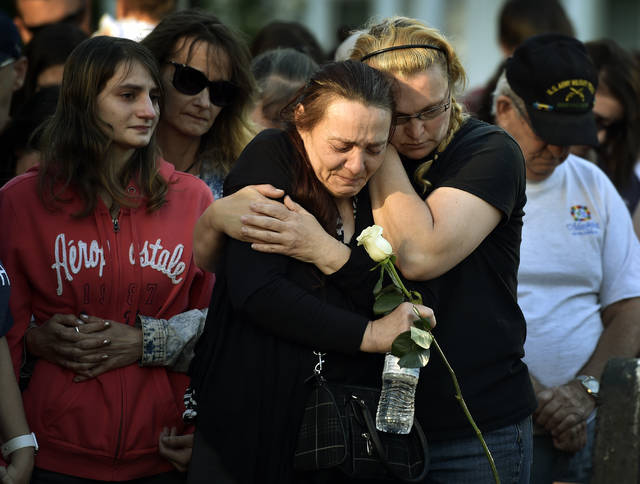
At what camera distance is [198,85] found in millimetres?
3721

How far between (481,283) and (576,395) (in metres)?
1.23

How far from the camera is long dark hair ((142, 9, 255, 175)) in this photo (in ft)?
12.3

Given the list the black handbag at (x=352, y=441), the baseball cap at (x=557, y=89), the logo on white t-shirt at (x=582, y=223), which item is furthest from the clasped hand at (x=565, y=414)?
the black handbag at (x=352, y=441)

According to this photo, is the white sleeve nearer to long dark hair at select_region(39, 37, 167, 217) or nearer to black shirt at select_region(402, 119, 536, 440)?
black shirt at select_region(402, 119, 536, 440)

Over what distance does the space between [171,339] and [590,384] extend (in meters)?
1.78

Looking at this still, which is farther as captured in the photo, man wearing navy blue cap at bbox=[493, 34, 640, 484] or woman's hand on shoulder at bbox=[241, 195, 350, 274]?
man wearing navy blue cap at bbox=[493, 34, 640, 484]

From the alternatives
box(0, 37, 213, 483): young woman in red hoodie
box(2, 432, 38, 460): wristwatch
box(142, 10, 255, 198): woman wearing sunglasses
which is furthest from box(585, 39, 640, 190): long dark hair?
box(2, 432, 38, 460): wristwatch

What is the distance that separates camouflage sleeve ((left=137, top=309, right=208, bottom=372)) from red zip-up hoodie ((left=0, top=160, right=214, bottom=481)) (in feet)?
0.20

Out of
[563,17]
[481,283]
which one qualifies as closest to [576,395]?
[481,283]

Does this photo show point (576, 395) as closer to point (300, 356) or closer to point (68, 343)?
point (300, 356)

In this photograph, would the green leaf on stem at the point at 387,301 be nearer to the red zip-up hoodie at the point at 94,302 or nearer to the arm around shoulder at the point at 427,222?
the arm around shoulder at the point at 427,222

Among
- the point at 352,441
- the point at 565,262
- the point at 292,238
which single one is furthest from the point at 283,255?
the point at 565,262

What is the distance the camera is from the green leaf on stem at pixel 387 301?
251cm

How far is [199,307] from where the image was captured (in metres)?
3.34
